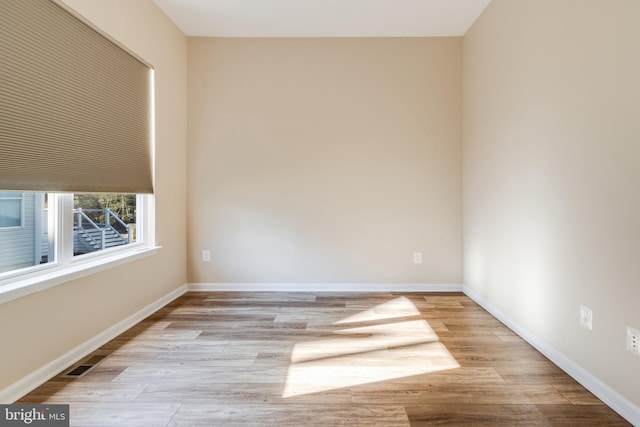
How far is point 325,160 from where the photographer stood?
11.6ft

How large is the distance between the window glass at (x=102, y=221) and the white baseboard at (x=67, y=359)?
600mm

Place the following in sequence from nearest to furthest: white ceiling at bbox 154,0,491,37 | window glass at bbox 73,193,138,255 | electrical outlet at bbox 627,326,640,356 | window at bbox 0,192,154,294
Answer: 1. electrical outlet at bbox 627,326,640,356
2. window at bbox 0,192,154,294
3. window glass at bbox 73,193,138,255
4. white ceiling at bbox 154,0,491,37

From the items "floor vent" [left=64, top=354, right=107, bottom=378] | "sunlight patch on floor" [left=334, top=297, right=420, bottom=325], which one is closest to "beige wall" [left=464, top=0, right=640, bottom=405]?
"sunlight patch on floor" [left=334, top=297, right=420, bottom=325]

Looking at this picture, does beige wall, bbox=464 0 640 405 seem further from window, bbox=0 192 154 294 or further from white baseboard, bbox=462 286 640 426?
window, bbox=0 192 154 294

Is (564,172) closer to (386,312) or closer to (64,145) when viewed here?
(386,312)

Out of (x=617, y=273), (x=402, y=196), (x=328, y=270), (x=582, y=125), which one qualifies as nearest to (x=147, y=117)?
(x=328, y=270)

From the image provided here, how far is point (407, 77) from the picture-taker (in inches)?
138

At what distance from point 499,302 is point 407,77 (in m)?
2.42

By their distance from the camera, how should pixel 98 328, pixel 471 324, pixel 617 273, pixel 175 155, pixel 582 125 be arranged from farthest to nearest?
pixel 175 155 < pixel 471 324 < pixel 98 328 < pixel 582 125 < pixel 617 273

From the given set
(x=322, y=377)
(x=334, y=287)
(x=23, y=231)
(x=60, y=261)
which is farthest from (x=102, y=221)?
(x=334, y=287)

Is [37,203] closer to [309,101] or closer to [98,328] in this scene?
[98,328]

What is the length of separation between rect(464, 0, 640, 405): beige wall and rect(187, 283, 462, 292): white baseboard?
541 mm

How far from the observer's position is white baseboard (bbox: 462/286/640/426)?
1.52 meters

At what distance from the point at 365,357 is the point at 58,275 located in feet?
6.31
